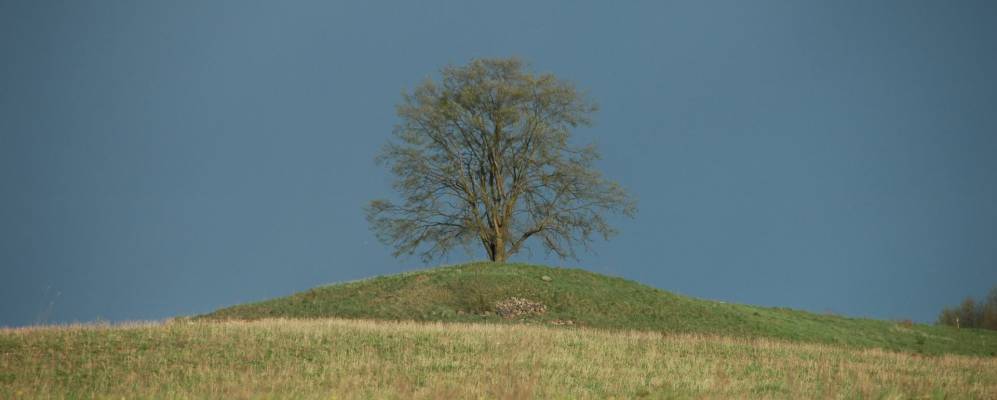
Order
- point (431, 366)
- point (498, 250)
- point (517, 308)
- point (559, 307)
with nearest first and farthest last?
point (431, 366)
point (517, 308)
point (559, 307)
point (498, 250)

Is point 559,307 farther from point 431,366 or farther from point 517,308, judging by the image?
point 431,366

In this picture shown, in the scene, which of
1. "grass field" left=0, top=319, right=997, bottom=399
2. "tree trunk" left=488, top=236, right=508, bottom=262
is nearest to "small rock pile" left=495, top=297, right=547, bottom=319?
"grass field" left=0, top=319, right=997, bottom=399

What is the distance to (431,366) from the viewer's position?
51.5 feet

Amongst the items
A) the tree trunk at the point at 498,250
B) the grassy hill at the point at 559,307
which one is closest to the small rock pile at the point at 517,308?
the grassy hill at the point at 559,307

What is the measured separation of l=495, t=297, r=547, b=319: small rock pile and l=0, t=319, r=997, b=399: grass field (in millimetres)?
5987

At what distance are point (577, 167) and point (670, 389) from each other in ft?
82.3

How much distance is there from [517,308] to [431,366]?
42.9 ft

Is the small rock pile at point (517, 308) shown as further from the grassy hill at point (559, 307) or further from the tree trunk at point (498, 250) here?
the tree trunk at point (498, 250)

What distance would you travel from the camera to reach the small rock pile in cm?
2812

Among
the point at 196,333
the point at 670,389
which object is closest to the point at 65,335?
the point at 196,333

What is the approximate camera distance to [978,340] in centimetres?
3700

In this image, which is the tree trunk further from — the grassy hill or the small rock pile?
the small rock pile

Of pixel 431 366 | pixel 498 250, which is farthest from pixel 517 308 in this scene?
pixel 431 366

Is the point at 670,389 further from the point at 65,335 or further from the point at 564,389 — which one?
the point at 65,335
